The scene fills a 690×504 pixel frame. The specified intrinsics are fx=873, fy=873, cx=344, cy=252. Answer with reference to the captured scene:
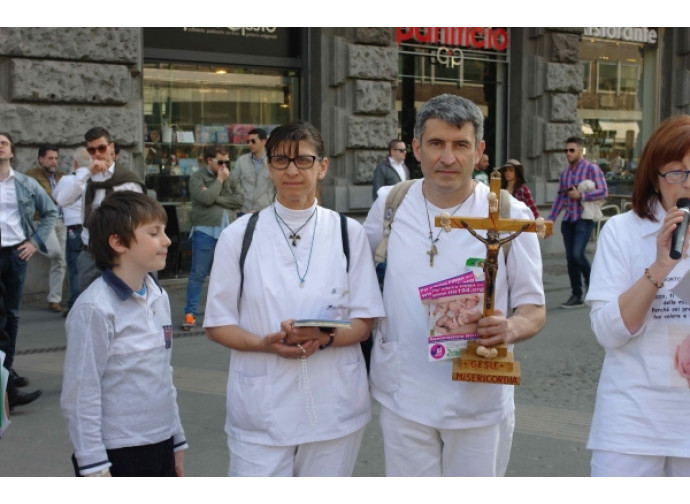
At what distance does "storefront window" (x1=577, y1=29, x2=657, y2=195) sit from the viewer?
15367 millimetres

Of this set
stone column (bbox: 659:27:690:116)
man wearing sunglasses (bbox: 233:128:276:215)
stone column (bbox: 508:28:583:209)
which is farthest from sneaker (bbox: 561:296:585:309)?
stone column (bbox: 659:27:690:116)

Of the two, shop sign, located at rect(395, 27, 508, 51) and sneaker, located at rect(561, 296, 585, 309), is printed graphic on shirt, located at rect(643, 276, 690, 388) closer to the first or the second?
sneaker, located at rect(561, 296, 585, 309)

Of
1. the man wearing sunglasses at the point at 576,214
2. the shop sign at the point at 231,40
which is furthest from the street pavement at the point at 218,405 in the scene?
the shop sign at the point at 231,40

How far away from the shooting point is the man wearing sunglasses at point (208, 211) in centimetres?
851

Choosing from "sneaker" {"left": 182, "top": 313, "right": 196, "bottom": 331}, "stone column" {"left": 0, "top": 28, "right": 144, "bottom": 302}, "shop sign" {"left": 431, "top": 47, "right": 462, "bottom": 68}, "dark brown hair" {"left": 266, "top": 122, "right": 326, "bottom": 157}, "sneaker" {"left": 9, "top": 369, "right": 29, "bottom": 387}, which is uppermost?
"shop sign" {"left": 431, "top": 47, "right": 462, "bottom": 68}

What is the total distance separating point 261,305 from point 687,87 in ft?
49.0

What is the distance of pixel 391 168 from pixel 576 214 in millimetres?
2425

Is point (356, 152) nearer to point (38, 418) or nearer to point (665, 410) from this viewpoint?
point (38, 418)

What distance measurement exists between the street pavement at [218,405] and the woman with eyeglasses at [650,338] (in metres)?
2.04

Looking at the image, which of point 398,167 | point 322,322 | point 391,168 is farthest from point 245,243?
point 398,167

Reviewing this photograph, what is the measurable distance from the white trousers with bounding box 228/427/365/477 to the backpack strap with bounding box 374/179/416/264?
0.65m

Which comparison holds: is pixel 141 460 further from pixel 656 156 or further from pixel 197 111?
pixel 197 111

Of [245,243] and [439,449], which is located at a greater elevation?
[245,243]

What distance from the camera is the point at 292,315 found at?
2.96 meters
